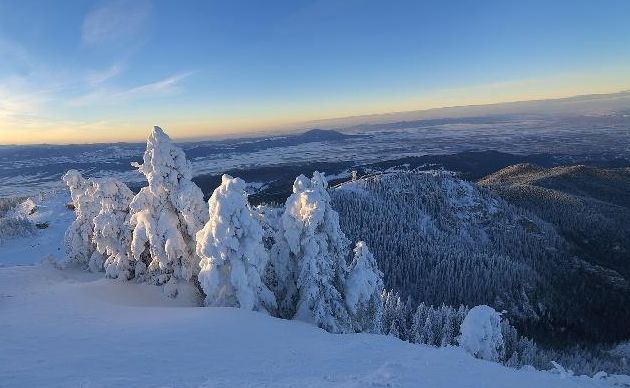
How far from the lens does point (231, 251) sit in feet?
89.6

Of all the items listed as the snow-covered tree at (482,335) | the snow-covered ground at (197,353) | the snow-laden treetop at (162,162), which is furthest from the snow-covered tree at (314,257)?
the snow-covered tree at (482,335)

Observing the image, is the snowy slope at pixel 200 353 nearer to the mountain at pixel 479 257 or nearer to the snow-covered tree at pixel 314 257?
the snow-covered tree at pixel 314 257

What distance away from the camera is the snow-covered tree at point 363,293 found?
29.7m

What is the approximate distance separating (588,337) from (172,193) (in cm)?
12455

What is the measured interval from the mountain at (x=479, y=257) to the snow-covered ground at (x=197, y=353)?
106 meters

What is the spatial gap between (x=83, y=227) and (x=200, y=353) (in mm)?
23257

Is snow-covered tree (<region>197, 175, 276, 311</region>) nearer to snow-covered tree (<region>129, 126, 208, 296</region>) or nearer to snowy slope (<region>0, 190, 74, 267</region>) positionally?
snow-covered tree (<region>129, 126, 208, 296</region>)

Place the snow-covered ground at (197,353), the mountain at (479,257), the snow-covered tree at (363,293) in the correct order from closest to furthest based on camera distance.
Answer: the snow-covered ground at (197,353) < the snow-covered tree at (363,293) < the mountain at (479,257)

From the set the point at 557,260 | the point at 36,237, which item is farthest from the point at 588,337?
the point at 36,237

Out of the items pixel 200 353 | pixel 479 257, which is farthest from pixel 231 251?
pixel 479 257

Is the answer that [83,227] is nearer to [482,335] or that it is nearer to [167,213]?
[167,213]

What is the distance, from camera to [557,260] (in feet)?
510

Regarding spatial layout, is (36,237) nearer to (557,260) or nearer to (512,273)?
(512,273)

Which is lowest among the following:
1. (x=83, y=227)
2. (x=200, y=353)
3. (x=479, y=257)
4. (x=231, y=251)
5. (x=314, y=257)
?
(x=479, y=257)
